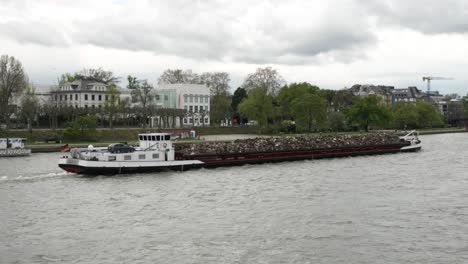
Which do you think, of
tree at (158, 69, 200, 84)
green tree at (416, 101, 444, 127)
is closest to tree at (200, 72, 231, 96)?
tree at (158, 69, 200, 84)

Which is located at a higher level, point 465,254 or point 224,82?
point 224,82

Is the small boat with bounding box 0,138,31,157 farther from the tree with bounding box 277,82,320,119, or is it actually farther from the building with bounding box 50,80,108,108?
the tree with bounding box 277,82,320,119

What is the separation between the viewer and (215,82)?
188m

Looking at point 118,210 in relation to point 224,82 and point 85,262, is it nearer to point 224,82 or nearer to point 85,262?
point 85,262

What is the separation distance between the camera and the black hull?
55531 mm

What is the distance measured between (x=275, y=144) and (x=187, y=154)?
15906 millimetres

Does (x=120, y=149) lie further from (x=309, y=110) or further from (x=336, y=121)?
(x=336, y=121)

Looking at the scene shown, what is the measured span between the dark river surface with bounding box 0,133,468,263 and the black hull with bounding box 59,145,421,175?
63.8 inches

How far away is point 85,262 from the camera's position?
2672 cm

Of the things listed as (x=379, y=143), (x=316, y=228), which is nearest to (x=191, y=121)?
(x=379, y=143)

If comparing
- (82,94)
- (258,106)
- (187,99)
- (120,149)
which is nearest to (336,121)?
(258,106)

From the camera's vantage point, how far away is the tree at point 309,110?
13262 cm

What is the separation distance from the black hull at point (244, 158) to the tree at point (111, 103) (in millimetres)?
55447

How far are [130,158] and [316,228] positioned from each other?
94.6ft
